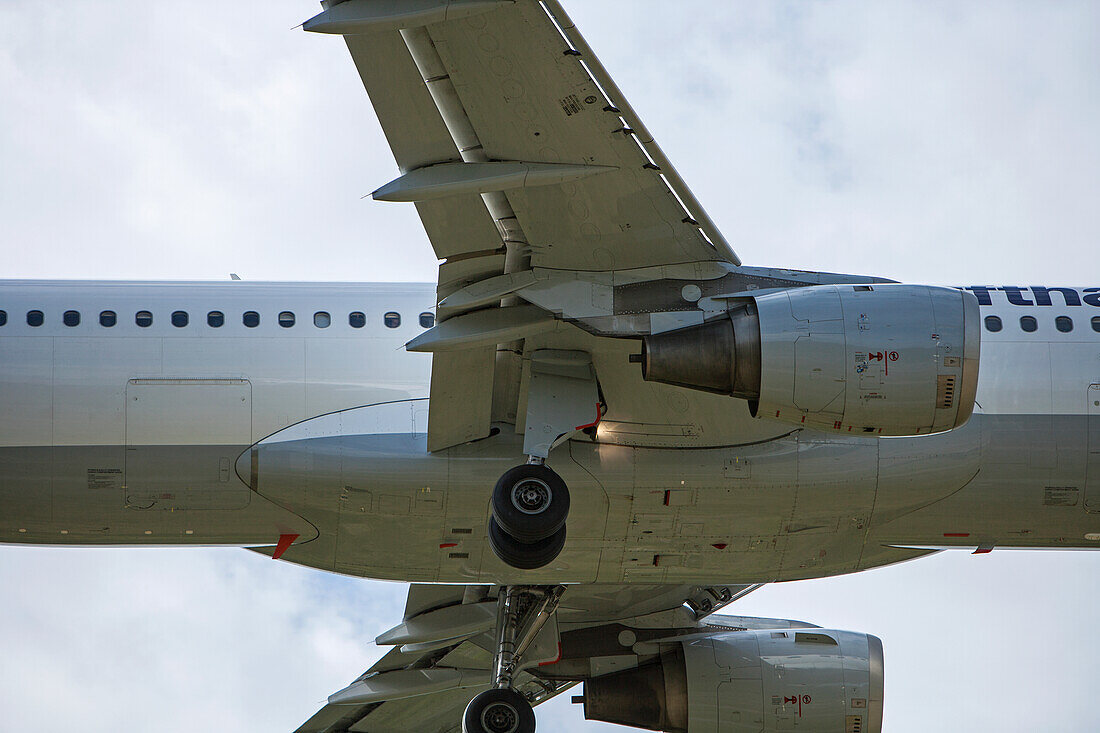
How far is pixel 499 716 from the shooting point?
14367 mm

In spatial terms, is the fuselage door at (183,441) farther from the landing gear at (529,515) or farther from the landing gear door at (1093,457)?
the landing gear door at (1093,457)

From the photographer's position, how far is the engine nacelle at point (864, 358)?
10711 mm

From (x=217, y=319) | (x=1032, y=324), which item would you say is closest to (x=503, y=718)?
(x=217, y=319)

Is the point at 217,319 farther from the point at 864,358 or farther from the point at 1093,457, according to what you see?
the point at 1093,457

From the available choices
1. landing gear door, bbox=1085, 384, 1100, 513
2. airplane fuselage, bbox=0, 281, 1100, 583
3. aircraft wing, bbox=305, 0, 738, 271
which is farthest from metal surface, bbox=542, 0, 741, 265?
landing gear door, bbox=1085, 384, 1100, 513

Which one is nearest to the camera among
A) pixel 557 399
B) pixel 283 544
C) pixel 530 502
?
pixel 530 502

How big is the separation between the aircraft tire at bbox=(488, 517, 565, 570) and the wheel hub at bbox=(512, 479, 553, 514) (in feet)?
0.89

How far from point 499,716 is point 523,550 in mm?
3805

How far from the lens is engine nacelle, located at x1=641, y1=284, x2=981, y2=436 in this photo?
1071 centimetres

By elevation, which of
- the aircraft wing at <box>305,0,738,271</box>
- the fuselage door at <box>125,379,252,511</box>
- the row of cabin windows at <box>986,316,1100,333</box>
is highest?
the aircraft wing at <box>305,0,738,271</box>

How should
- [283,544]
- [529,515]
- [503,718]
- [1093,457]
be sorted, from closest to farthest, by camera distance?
[529,515], [1093,457], [283,544], [503,718]

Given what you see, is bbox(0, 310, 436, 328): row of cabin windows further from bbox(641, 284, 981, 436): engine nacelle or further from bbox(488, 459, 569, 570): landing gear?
bbox(641, 284, 981, 436): engine nacelle

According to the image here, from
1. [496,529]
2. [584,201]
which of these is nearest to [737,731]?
[496,529]

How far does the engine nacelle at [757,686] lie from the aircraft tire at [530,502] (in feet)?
16.8
